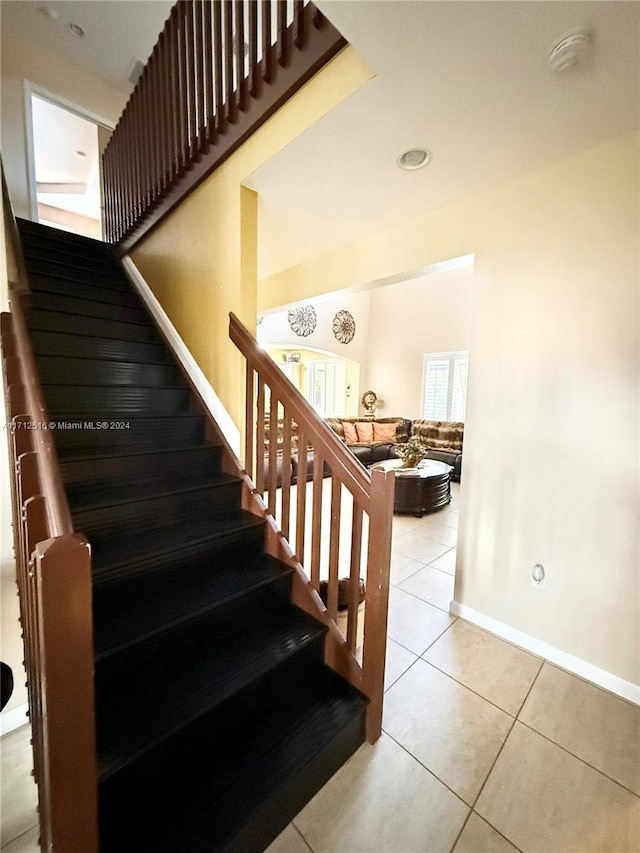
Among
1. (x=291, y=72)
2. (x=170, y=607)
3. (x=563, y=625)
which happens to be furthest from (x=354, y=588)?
(x=291, y=72)

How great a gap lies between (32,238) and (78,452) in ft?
7.09

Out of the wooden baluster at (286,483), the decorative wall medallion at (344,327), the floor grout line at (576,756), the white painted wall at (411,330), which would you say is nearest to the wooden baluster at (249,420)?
the wooden baluster at (286,483)

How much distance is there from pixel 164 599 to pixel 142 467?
68 cm

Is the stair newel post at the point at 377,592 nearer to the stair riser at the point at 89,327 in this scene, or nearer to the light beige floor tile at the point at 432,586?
the light beige floor tile at the point at 432,586

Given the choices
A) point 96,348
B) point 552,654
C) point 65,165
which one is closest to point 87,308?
point 96,348

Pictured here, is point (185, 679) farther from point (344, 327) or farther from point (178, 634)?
point (344, 327)

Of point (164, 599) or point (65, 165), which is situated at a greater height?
point (65, 165)

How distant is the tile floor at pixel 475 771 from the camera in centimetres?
108

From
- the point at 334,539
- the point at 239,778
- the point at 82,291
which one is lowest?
the point at 239,778

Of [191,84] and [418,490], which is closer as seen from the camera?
[191,84]

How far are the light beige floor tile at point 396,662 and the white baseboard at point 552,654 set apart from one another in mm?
490

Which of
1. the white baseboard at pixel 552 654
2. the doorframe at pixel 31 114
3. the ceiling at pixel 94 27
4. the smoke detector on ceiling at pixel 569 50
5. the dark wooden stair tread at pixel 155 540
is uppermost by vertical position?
the ceiling at pixel 94 27

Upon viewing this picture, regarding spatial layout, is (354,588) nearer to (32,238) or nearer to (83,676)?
(83,676)

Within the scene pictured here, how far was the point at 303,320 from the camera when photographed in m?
7.45
